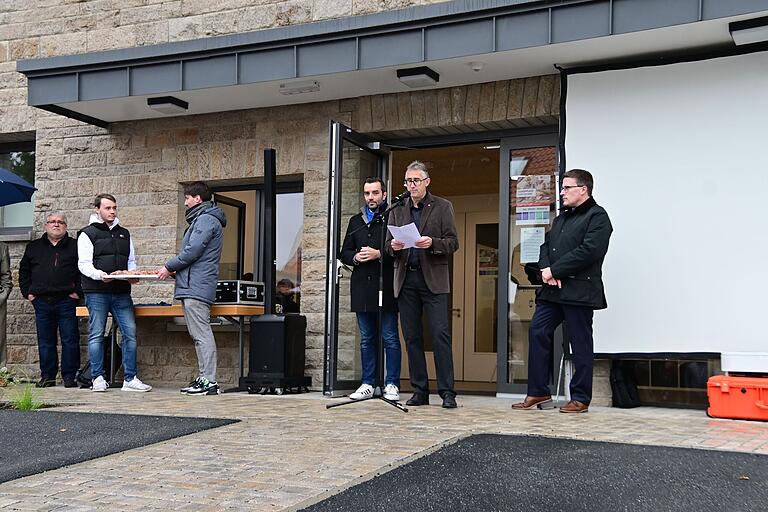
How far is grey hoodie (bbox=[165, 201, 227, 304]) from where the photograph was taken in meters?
8.13

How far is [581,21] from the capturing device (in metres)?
7.00

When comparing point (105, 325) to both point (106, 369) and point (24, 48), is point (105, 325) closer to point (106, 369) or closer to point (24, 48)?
point (106, 369)

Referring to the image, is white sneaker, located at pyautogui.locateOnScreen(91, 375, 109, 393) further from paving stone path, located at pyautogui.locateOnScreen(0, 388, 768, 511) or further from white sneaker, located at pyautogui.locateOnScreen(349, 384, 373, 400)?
white sneaker, located at pyautogui.locateOnScreen(349, 384, 373, 400)

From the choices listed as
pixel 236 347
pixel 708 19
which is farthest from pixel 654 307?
pixel 236 347

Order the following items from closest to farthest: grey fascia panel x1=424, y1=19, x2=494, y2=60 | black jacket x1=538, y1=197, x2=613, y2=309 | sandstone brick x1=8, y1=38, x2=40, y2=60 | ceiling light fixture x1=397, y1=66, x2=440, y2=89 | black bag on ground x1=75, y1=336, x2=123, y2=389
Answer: black jacket x1=538, y1=197, x2=613, y2=309 < grey fascia panel x1=424, y1=19, x2=494, y2=60 < ceiling light fixture x1=397, y1=66, x2=440, y2=89 < black bag on ground x1=75, y1=336, x2=123, y2=389 < sandstone brick x1=8, y1=38, x2=40, y2=60

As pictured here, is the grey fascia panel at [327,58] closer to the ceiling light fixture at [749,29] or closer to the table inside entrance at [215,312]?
the table inside entrance at [215,312]

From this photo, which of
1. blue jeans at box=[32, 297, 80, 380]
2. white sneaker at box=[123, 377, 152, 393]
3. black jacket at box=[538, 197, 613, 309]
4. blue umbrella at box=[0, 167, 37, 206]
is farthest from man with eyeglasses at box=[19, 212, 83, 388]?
black jacket at box=[538, 197, 613, 309]

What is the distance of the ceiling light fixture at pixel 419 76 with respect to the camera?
7957 mm

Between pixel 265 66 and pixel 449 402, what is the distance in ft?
10.7

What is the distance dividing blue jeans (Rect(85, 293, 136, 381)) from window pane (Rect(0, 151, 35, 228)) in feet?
8.50

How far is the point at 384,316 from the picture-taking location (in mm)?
7777

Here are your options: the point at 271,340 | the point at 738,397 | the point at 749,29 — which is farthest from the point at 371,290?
the point at 749,29

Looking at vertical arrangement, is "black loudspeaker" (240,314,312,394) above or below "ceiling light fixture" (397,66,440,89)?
below

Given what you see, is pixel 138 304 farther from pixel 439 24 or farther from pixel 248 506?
pixel 248 506
